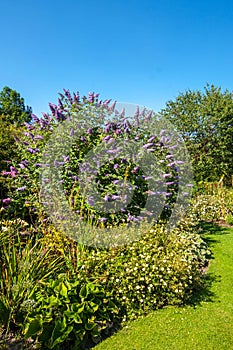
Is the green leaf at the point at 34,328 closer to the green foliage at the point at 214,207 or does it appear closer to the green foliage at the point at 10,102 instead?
the green foliage at the point at 214,207

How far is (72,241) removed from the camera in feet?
12.0

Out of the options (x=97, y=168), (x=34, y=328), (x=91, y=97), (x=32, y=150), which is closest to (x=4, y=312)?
(x=34, y=328)

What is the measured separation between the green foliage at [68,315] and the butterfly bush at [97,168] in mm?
1366

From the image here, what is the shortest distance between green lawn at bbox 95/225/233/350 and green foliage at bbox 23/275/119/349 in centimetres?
24

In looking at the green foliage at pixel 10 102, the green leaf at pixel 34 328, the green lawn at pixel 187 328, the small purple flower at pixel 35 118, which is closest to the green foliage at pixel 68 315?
the green leaf at pixel 34 328

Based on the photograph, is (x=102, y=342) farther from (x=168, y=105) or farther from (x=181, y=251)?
(x=168, y=105)

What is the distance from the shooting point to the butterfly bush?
4355mm

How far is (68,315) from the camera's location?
2.41 m

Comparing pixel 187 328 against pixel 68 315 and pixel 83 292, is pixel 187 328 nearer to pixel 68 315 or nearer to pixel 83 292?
pixel 83 292

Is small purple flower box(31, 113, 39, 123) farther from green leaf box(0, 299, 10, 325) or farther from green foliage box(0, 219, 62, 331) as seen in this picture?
green leaf box(0, 299, 10, 325)

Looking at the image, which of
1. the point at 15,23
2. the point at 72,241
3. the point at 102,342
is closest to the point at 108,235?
the point at 72,241

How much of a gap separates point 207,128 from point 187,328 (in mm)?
11059

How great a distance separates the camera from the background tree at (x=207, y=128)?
12078 mm

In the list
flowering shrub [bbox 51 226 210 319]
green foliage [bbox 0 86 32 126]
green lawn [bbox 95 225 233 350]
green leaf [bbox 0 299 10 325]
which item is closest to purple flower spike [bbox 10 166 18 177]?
flowering shrub [bbox 51 226 210 319]
